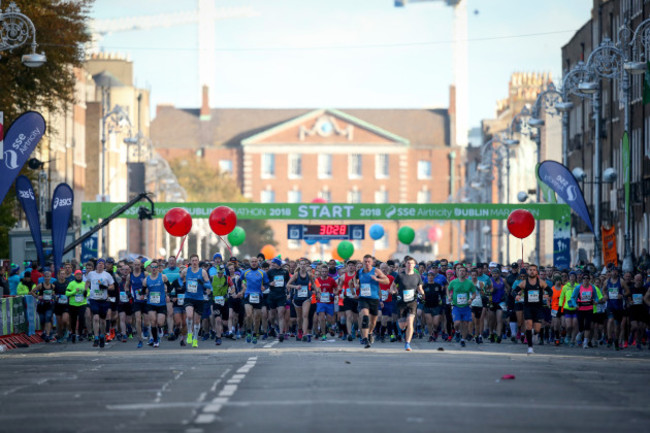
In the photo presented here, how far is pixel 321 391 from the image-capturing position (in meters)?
16.2

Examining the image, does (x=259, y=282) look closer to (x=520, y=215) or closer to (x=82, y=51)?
(x=520, y=215)

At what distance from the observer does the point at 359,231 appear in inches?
1875

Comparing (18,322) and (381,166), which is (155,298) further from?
(381,166)

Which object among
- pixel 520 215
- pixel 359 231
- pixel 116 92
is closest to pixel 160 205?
pixel 359 231

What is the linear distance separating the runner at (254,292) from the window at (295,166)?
4149 inches

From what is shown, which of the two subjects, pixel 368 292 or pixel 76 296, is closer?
pixel 368 292

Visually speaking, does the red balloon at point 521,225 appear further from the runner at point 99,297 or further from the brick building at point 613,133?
the runner at point 99,297

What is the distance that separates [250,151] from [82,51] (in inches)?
3606

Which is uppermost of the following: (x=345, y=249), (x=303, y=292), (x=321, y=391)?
(x=345, y=249)

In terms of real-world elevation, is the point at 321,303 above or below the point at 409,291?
below

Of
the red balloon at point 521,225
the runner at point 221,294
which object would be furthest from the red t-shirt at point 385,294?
Result: the red balloon at point 521,225

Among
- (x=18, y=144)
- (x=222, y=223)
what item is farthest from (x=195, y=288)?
(x=222, y=223)

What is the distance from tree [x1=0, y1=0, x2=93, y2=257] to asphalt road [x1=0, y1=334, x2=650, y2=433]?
16.8 meters

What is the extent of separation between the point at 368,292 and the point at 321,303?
12.8ft
